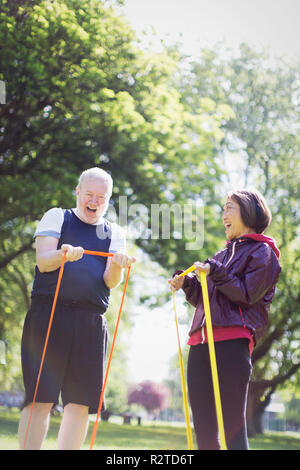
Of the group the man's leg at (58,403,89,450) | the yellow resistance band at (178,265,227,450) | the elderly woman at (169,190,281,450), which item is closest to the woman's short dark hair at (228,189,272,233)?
the elderly woman at (169,190,281,450)

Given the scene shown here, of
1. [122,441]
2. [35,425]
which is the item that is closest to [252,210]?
[35,425]

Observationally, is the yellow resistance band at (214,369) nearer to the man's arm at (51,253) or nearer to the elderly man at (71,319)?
the elderly man at (71,319)

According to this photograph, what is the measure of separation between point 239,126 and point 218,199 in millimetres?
2532

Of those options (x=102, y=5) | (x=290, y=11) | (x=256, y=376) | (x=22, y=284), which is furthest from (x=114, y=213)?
(x=256, y=376)

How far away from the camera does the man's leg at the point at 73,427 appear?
2.67 m

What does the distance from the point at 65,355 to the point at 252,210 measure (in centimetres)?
125

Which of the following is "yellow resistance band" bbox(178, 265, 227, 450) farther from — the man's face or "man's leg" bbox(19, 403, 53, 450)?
"man's leg" bbox(19, 403, 53, 450)

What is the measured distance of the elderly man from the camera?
270 cm

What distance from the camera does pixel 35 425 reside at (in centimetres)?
266

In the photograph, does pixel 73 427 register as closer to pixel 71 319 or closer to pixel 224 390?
pixel 71 319

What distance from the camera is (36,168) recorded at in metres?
10.2

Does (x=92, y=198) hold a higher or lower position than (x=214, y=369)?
higher

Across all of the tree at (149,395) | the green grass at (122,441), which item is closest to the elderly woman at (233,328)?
the green grass at (122,441)

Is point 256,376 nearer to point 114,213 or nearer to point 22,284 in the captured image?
point 22,284
